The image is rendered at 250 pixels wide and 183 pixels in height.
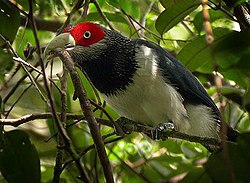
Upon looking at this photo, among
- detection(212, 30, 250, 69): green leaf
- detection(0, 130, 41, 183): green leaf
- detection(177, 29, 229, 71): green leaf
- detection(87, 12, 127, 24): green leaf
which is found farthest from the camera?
detection(87, 12, 127, 24): green leaf

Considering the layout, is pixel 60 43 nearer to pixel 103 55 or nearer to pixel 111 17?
pixel 103 55

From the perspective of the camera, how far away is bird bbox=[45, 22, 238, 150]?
1.92 metres

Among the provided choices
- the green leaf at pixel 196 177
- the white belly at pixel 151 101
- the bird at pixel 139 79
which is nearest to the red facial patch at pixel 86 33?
the bird at pixel 139 79

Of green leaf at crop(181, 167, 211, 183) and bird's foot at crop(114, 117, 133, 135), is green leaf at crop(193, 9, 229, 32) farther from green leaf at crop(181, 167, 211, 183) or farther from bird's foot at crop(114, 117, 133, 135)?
green leaf at crop(181, 167, 211, 183)

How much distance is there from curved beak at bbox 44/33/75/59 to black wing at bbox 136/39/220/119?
12.1 inches

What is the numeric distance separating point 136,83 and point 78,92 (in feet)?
1.88

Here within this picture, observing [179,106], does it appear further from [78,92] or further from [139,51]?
[78,92]

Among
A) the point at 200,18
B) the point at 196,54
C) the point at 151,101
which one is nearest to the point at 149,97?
the point at 151,101

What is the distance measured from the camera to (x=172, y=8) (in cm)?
166

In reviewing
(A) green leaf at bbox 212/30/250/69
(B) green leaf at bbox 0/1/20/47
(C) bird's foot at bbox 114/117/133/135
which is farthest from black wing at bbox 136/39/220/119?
(A) green leaf at bbox 212/30/250/69

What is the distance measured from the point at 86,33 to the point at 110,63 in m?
0.16

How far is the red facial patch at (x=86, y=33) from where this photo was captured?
186cm

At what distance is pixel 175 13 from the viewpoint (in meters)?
1.66

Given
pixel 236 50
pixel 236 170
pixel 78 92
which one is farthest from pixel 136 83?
pixel 236 50
